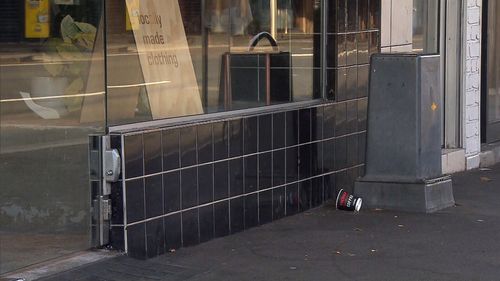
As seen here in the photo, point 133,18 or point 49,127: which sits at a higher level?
point 133,18

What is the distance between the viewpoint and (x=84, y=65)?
692cm

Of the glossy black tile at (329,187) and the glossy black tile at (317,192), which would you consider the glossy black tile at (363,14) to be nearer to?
the glossy black tile at (329,187)

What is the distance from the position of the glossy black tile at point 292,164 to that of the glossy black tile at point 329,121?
56 cm

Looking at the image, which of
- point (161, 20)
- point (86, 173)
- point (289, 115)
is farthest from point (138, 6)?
point (289, 115)

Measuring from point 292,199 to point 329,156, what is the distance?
0.77 m

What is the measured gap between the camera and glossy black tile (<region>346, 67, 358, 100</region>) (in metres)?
9.81

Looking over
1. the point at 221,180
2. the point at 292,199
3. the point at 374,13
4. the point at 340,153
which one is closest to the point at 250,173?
the point at 221,180

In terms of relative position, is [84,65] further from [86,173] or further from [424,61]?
[424,61]

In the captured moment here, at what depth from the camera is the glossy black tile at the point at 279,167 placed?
863 centimetres

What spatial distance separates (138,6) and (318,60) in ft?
8.72

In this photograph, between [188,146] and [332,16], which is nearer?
[188,146]

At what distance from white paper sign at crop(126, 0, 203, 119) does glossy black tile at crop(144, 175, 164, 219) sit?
61 cm

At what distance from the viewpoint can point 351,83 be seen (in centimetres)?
988

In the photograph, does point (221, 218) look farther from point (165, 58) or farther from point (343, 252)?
point (165, 58)
